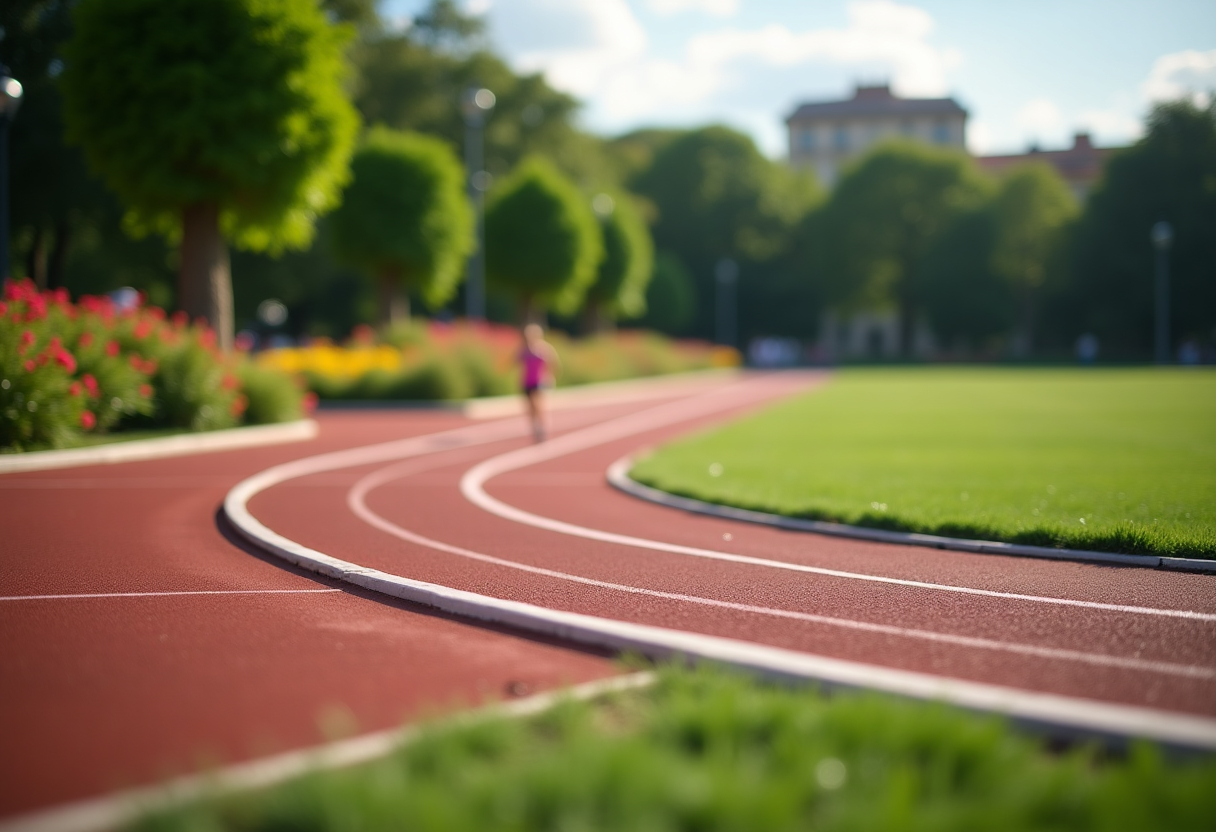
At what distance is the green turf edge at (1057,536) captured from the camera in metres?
7.81

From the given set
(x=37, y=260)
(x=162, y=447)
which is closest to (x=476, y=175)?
(x=162, y=447)

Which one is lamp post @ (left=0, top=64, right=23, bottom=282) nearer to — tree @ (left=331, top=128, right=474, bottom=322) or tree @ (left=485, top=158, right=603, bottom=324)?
tree @ (left=331, top=128, right=474, bottom=322)

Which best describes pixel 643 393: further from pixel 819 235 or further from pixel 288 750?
pixel 819 235

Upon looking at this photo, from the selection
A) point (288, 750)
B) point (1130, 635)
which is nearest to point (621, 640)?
point (288, 750)

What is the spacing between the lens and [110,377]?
15.7 m

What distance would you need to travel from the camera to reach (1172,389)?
32594 mm

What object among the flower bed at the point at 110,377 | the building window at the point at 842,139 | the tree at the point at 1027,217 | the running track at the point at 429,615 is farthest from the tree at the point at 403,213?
the building window at the point at 842,139

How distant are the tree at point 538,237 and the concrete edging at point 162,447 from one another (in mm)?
22393

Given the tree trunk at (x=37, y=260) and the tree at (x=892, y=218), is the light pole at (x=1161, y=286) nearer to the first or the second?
the tree at (x=892, y=218)

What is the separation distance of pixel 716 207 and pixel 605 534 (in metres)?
80.8

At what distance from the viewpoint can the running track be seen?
4.25m

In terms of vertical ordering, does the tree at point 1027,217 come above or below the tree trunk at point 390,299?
above

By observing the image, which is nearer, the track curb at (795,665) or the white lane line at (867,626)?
the track curb at (795,665)

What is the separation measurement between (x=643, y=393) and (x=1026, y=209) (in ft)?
163
